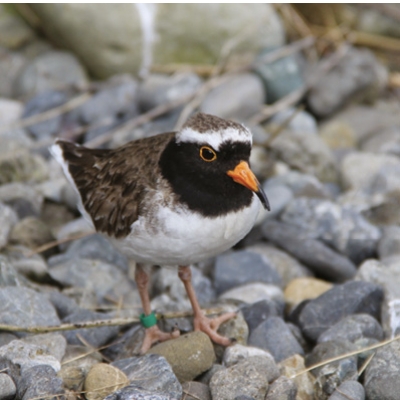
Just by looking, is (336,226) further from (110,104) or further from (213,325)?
(110,104)

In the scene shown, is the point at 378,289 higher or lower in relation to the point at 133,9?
lower

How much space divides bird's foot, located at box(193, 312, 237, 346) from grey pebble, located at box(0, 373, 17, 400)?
162cm

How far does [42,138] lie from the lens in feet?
29.3

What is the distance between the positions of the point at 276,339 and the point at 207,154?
161 cm

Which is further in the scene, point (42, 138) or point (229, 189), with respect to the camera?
point (42, 138)

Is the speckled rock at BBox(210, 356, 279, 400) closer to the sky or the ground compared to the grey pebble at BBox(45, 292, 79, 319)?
closer to the sky

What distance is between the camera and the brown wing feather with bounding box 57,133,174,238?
16.8 feet

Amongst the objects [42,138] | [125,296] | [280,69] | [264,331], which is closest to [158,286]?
[125,296]

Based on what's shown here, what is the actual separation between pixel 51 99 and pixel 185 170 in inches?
197

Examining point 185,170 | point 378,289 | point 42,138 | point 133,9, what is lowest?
point 42,138

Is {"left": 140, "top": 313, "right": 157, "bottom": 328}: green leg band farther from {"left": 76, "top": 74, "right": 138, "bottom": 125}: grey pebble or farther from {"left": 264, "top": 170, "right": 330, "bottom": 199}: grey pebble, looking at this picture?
{"left": 76, "top": 74, "right": 138, "bottom": 125}: grey pebble

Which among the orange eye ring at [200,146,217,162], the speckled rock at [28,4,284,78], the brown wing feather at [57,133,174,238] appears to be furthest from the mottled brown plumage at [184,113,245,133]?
the speckled rock at [28,4,284,78]

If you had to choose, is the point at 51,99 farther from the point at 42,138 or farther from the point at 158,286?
the point at 158,286

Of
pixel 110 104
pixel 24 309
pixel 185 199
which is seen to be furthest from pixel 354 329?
pixel 110 104
